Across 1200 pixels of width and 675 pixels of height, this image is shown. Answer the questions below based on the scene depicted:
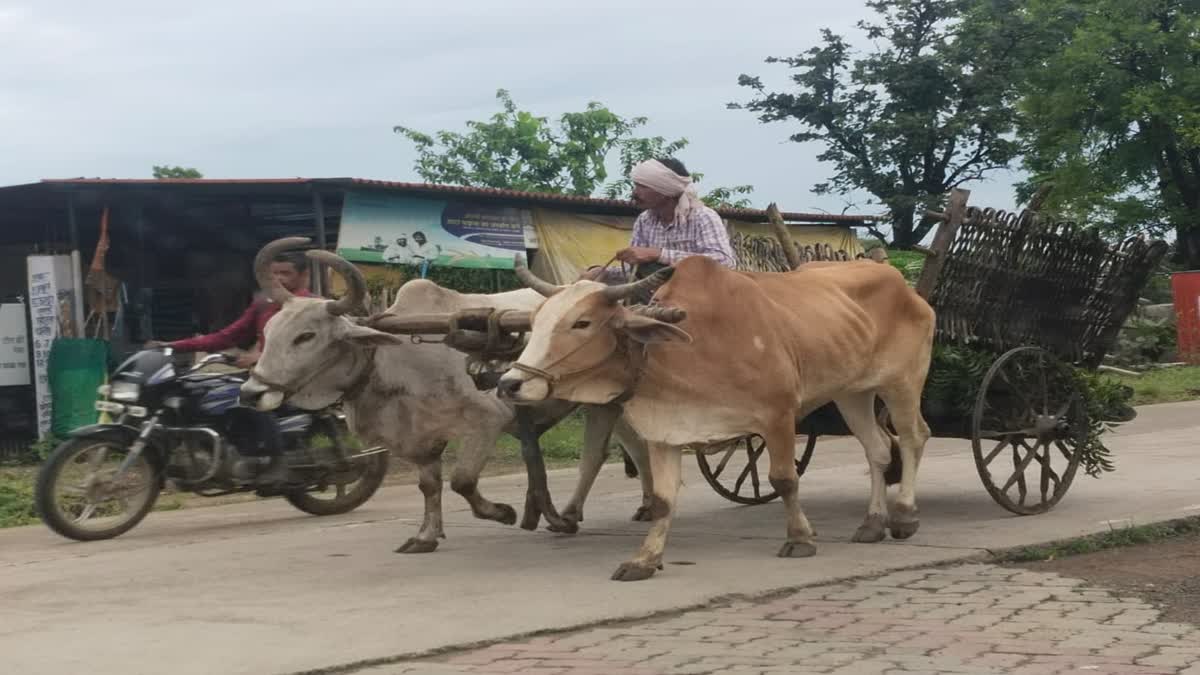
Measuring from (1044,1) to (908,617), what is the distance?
1384 inches

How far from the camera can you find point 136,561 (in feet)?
26.1

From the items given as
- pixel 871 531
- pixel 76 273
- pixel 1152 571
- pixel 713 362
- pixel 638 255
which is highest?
pixel 76 273

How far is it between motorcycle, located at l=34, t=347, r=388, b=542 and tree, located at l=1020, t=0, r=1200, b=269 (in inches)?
1122

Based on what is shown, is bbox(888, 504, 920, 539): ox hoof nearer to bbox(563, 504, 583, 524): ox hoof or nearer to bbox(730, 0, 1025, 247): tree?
bbox(563, 504, 583, 524): ox hoof

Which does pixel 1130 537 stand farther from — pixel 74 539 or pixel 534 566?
pixel 74 539

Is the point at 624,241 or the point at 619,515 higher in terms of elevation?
the point at 624,241

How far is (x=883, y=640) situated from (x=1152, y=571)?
2.08 metres

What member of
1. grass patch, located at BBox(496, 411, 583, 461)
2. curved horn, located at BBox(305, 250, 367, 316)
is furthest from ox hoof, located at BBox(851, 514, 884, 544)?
grass patch, located at BBox(496, 411, 583, 461)

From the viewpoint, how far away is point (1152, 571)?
22.5 ft

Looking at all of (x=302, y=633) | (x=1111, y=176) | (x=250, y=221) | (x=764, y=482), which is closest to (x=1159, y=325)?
(x=1111, y=176)

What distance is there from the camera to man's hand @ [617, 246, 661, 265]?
7.66 meters

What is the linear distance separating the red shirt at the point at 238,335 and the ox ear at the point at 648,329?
11.5ft

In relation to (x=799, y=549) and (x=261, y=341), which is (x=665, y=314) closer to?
(x=799, y=549)

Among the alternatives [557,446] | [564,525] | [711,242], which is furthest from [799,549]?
[557,446]
